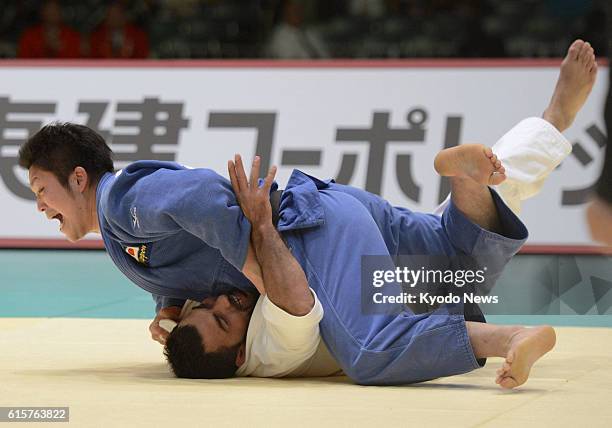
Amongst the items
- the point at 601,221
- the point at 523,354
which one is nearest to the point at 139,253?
the point at 523,354

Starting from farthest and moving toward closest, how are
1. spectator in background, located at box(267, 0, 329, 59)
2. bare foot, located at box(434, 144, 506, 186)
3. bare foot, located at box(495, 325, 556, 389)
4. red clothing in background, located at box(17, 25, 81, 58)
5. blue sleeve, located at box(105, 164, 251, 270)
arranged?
spectator in background, located at box(267, 0, 329, 59) → red clothing in background, located at box(17, 25, 81, 58) → bare foot, located at box(434, 144, 506, 186) → blue sleeve, located at box(105, 164, 251, 270) → bare foot, located at box(495, 325, 556, 389)

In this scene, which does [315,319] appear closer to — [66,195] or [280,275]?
[280,275]

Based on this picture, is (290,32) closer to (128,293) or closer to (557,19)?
(557,19)

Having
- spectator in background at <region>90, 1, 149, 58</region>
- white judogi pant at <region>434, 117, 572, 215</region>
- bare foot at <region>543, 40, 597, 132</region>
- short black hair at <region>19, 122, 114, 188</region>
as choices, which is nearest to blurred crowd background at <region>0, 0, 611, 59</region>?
spectator in background at <region>90, 1, 149, 58</region>

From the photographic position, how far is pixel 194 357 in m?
3.17

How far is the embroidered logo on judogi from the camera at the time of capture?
328cm

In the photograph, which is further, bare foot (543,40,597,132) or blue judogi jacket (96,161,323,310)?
bare foot (543,40,597,132)

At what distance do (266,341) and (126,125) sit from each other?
159 inches

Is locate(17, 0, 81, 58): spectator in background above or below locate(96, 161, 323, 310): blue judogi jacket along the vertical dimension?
above

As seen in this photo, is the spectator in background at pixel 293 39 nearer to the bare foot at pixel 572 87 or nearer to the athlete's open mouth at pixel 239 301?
the bare foot at pixel 572 87

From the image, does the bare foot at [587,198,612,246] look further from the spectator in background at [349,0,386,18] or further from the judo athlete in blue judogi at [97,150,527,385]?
the spectator in background at [349,0,386,18]

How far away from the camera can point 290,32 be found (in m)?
8.78

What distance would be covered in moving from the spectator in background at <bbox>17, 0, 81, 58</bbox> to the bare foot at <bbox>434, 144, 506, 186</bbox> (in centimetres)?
598

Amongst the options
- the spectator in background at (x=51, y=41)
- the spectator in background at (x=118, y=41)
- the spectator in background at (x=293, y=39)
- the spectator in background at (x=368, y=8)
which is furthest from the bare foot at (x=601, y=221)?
the spectator in background at (x=368, y=8)
